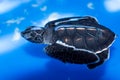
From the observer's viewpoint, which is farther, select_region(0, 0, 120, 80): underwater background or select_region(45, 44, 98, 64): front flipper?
select_region(0, 0, 120, 80): underwater background

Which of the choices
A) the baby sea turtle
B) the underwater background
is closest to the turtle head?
the baby sea turtle

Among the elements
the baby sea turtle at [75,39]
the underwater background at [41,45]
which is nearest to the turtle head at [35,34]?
the baby sea turtle at [75,39]

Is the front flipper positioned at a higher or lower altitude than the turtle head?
lower

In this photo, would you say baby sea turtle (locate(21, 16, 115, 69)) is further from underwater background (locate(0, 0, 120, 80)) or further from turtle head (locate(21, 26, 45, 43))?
underwater background (locate(0, 0, 120, 80))

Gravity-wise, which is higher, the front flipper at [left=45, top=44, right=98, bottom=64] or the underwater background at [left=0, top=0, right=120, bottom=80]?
the underwater background at [left=0, top=0, right=120, bottom=80]

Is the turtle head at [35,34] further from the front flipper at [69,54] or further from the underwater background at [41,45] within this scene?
the underwater background at [41,45]

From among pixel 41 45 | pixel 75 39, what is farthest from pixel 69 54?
pixel 41 45
